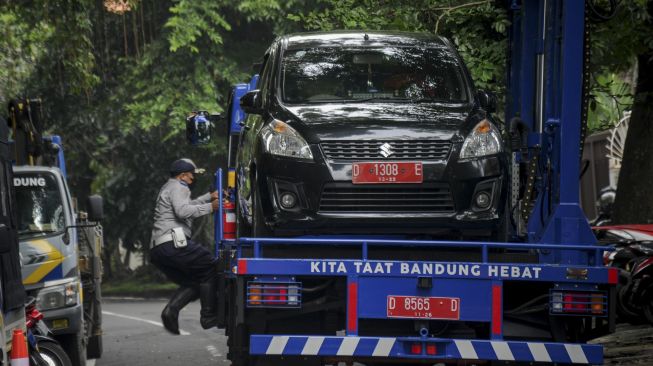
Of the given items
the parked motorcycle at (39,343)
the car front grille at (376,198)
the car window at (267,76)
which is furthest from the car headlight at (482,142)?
the parked motorcycle at (39,343)

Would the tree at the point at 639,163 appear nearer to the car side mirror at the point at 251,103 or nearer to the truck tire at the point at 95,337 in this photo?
the truck tire at the point at 95,337

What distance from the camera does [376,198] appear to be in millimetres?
9352

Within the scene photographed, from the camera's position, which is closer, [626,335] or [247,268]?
[247,268]

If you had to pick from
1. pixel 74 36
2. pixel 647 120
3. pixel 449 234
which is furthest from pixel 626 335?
pixel 74 36

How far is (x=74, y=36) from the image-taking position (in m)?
18.9

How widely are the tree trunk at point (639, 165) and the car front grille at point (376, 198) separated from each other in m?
9.23

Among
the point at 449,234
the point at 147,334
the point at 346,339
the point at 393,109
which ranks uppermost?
the point at 393,109

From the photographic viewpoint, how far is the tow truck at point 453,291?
29.0ft

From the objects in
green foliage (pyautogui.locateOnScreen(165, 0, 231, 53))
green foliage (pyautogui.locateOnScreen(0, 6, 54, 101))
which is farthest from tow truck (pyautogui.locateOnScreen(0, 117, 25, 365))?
green foliage (pyautogui.locateOnScreen(165, 0, 231, 53))

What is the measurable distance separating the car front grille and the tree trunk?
30.3ft

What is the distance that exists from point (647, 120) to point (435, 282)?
1001cm

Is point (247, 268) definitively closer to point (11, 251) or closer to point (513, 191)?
point (11, 251)

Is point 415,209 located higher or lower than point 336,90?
lower

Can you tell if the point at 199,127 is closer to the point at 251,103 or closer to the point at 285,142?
the point at 251,103
